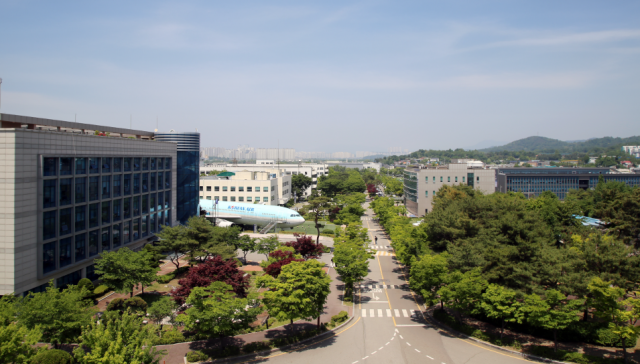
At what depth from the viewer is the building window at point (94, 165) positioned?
34.8 m

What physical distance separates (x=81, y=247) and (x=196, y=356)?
18.1 metres

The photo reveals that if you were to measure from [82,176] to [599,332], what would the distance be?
43332 mm

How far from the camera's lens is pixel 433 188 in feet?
293

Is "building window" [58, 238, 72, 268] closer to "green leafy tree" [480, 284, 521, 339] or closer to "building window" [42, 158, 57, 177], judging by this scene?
"building window" [42, 158, 57, 177]

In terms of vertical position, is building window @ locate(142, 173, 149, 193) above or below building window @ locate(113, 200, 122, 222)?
above

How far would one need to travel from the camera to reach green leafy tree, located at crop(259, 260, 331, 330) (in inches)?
975

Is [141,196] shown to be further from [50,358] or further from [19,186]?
[50,358]

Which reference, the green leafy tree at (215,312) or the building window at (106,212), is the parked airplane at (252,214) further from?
the green leafy tree at (215,312)

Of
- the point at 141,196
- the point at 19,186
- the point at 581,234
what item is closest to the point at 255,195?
the point at 141,196

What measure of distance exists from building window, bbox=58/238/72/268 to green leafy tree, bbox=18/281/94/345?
10.3 meters

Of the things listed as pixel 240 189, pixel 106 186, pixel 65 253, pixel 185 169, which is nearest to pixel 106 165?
pixel 106 186

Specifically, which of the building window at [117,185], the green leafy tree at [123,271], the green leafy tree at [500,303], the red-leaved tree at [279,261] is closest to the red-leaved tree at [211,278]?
the red-leaved tree at [279,261]

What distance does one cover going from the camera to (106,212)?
37062 mm

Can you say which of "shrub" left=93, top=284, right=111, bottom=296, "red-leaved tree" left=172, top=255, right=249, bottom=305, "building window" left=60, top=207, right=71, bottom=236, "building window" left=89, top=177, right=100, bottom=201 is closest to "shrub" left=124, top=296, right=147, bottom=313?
"red-leaved tree" left=172, top=255, right=249, bottom=305
